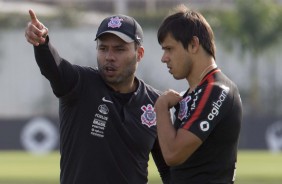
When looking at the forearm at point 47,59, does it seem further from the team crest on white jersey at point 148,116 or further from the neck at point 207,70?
the neck at point 207,70

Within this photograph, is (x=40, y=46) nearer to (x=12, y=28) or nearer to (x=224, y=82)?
(x=224, y=82)

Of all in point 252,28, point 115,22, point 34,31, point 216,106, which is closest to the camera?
point 216,106

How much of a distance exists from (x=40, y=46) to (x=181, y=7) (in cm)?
99

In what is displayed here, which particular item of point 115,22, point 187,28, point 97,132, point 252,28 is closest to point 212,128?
point 187,28

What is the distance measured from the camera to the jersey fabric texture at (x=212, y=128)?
6129 millimetres

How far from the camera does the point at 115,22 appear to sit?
7336mm

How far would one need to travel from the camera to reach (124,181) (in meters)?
7.19

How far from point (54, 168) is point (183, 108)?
1892 cm

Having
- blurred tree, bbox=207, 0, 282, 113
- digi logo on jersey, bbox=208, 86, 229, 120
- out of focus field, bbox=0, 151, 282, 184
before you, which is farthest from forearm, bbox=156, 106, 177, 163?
blurred tree, bbox=207, 0, 282, 113

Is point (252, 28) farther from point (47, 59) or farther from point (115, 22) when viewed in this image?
point (47, 59)

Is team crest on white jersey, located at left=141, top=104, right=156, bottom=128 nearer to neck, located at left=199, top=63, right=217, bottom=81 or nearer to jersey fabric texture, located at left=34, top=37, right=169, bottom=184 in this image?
jersey fabric texture, located at left=34, top=37, right=169, bottom=184

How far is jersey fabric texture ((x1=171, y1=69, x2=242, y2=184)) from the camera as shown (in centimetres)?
613

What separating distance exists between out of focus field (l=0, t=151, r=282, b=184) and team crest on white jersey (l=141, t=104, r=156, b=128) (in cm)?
1241

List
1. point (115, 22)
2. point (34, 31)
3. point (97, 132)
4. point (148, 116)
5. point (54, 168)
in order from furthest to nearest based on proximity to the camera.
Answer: point (54, 168)
point (148, 116)
point (115, 22)
point (97, 132)
point (34, 31)
